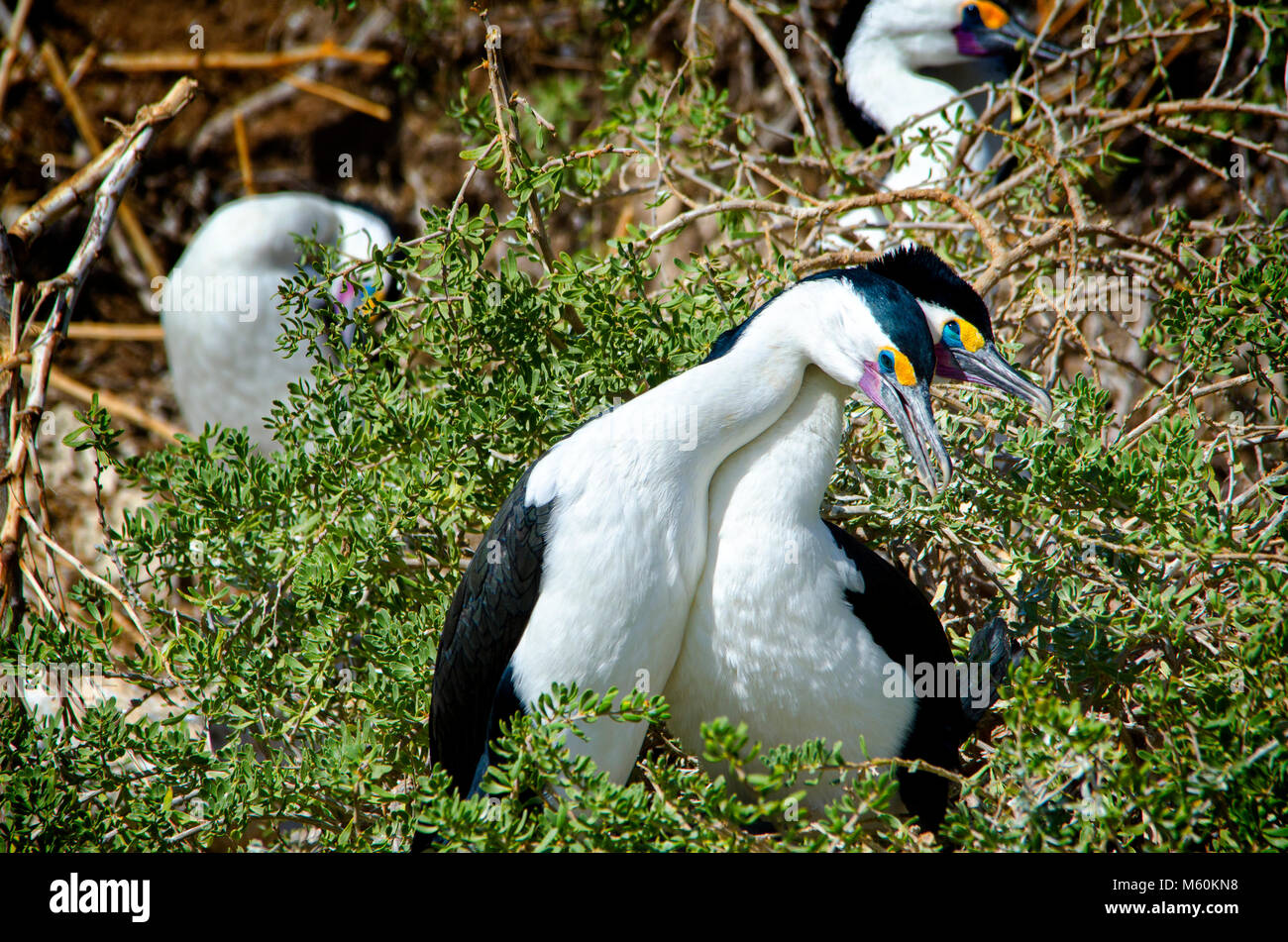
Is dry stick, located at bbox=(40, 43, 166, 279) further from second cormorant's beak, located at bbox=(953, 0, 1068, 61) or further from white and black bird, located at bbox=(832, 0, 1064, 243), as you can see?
second cormorant's beak, located at bbox=(953, 0, 1068, 61)

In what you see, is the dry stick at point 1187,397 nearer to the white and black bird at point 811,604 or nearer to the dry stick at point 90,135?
the white and black bird at point 811,604

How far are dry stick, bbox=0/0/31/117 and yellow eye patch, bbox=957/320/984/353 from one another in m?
3.58

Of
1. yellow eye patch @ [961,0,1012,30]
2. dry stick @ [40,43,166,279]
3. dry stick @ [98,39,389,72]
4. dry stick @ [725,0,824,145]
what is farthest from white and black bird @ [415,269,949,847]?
dry stick @ [98,39,389,72]

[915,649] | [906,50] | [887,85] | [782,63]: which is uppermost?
[906,50]

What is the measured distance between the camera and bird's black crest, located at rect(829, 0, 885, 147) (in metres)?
3.90

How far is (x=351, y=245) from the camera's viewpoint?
3.77 metres

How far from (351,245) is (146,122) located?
1291 millimetres

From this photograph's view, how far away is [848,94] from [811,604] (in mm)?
2625

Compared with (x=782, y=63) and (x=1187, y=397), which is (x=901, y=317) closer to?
(x=1187, y=397)

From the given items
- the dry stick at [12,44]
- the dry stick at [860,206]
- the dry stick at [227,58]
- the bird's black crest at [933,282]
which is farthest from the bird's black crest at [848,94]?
the dry stick at [12,44]

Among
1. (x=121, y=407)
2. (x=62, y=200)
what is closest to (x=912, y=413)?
(x=62, y=200)

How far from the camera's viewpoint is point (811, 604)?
1.83m

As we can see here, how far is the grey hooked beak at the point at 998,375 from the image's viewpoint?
1836 millimetres
